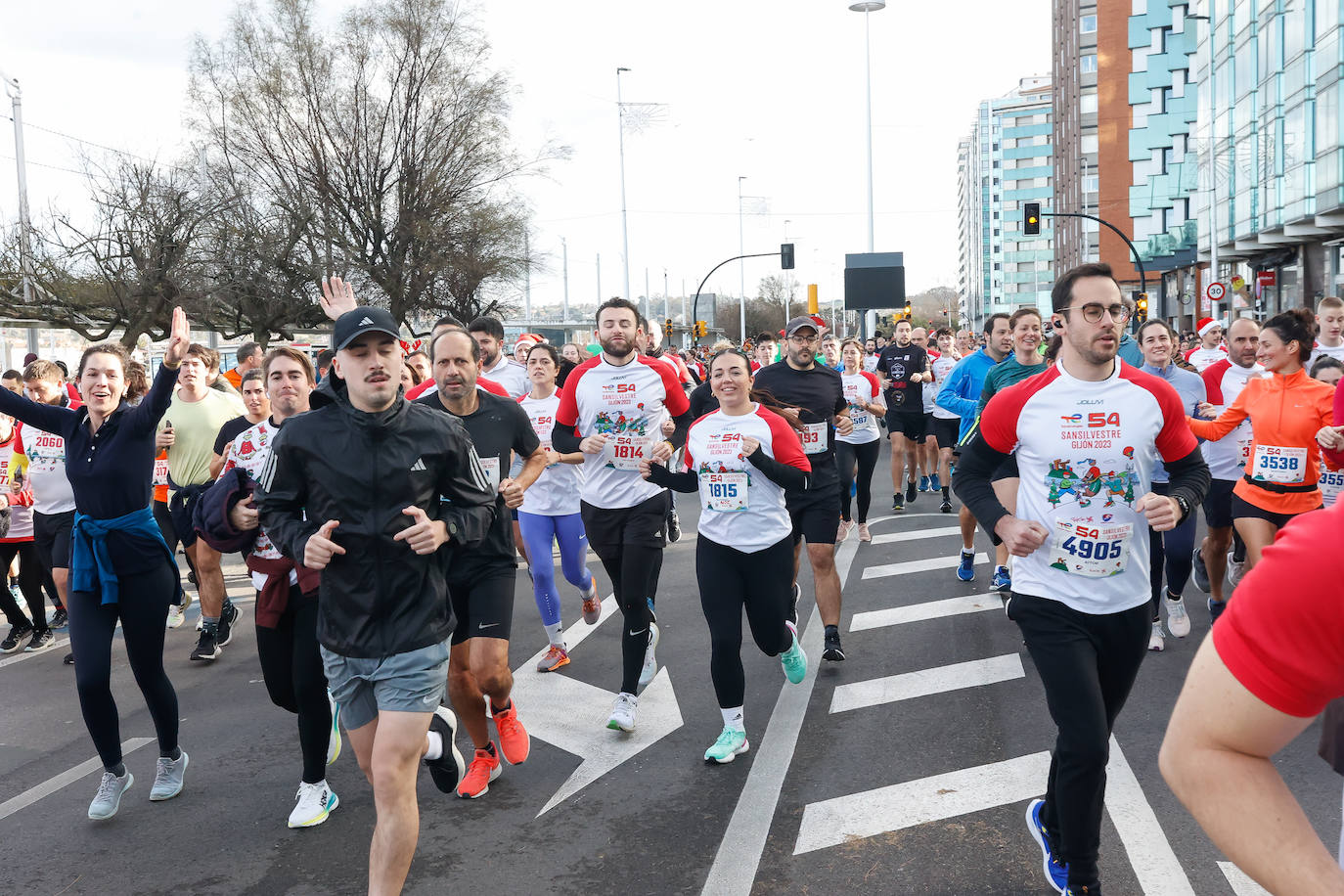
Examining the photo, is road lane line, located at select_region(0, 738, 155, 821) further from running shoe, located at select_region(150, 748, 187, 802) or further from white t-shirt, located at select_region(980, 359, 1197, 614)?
white t-shirt, located at select_region(980, 359, 1197, 614)

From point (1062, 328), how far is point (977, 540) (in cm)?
761

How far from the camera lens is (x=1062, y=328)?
4105 mm

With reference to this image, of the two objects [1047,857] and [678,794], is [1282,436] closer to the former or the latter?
[1047,857]

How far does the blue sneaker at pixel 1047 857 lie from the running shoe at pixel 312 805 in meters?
2.87

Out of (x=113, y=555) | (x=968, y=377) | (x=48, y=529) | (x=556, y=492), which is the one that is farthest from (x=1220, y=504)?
(x=48, y=529)

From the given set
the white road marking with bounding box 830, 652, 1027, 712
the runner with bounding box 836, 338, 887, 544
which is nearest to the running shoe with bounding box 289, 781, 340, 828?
the white road marking with bounding box 830, 652, 1027, 712

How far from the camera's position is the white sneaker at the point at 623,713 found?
593 centimetres

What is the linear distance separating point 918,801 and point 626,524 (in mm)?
2333

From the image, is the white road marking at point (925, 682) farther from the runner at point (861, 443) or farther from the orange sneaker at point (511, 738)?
the runner at point (861, 443)

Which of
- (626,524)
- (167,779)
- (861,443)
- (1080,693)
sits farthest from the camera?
(861,443)

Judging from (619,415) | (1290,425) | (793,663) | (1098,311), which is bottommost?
(793,663)

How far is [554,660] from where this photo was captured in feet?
24.2

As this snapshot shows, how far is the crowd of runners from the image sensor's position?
3.63 meters

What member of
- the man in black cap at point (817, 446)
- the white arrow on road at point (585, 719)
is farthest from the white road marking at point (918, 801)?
the man in black cap at point (817, 446)
